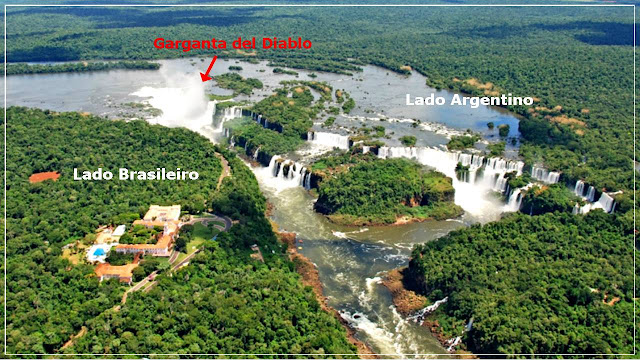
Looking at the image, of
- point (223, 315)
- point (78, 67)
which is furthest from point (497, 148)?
point (78, 67)

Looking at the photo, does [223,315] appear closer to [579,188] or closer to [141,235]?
[141,235]

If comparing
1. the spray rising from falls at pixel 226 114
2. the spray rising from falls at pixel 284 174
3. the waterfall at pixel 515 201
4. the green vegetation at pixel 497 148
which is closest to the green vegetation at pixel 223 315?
the spray rising from falls at pixel 284 174

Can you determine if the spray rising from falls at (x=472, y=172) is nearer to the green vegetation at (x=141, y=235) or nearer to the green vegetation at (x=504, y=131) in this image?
the green vegetation at (x=504, y=131)

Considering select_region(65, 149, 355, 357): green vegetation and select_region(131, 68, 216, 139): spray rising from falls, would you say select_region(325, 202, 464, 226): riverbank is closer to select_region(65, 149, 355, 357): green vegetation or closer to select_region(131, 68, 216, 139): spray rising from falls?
select_region(65, 149, 355, 357): green vegetation

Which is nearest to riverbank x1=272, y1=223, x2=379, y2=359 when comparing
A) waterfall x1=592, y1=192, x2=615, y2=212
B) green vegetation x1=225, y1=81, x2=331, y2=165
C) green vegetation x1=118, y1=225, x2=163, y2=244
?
green vegetation x1=118, y1=225, x2=163, y2=244

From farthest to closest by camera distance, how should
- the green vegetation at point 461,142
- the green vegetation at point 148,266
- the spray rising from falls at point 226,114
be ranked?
the spray rising from falls at point 226,114 < the green vegetation at point 461,142 < the green vegetation at point 148,266
